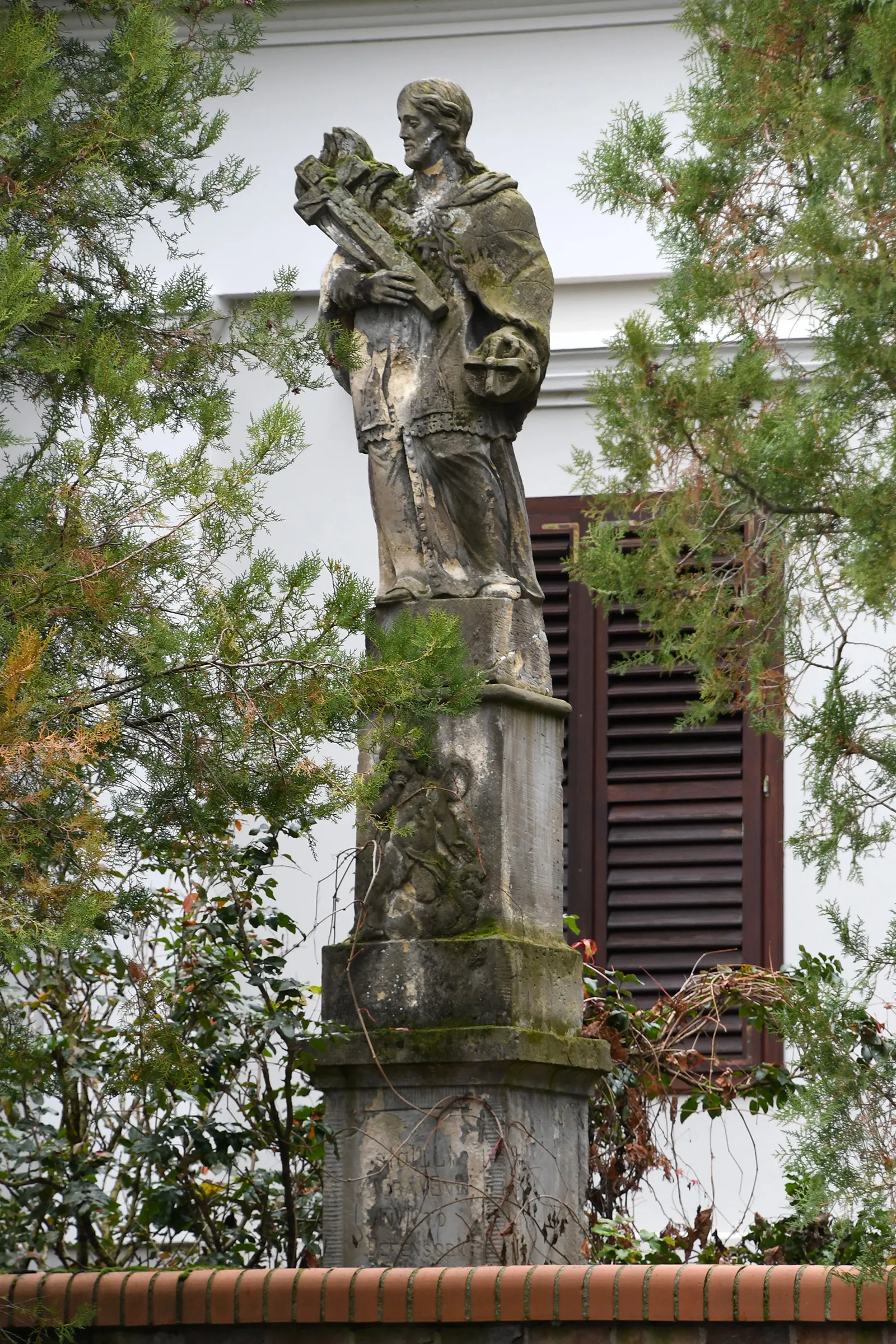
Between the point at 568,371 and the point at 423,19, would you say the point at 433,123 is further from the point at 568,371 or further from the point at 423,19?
the point at 423,19

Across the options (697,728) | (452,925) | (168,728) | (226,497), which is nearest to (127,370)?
(226,497)

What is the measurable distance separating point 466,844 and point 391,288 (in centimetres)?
162

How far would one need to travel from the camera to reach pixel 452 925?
6020 millimetres

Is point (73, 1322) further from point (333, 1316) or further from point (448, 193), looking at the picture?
point (448, 193)

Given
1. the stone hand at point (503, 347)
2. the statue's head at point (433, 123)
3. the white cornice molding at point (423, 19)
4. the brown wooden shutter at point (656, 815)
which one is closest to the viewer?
the stone hand at point (503, 347)

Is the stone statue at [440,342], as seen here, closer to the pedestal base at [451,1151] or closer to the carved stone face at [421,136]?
the carved stone face at [421,136]

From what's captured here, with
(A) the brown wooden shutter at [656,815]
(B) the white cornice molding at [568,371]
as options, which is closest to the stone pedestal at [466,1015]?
(A) the brown wooden shutter at [656,815]

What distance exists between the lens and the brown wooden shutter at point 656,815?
8.88m

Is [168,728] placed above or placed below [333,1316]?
above

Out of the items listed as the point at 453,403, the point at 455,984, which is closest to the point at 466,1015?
the point at 455,984

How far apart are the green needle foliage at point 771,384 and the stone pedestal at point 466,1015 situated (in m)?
0.56

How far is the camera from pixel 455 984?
5.93 meters

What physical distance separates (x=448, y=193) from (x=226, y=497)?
2140 millimetres

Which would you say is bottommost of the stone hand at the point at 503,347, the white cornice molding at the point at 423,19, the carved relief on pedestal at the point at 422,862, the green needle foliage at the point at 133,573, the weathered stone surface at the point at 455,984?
the weathered stone surface at the point at 455,984
